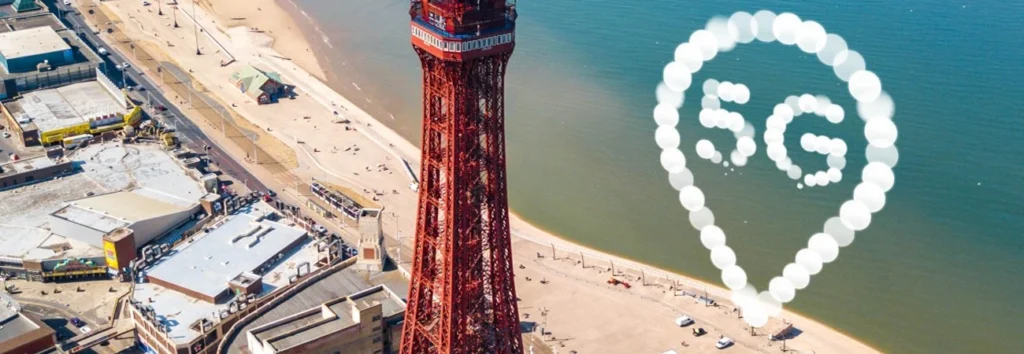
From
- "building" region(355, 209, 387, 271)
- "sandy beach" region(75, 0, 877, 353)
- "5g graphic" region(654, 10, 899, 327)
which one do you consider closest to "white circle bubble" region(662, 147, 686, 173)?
"5g graphic" region(654, 10, 899, 327)

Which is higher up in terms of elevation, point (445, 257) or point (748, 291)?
point (445, 257)

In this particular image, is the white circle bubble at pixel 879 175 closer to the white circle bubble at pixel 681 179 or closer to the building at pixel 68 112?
the white circle bubble at pixel 681 179

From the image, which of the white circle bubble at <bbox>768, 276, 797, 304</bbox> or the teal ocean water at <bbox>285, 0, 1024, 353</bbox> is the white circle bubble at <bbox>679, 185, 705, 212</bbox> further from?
the white circle bubble at <bbox>768, 276, 797, 304</bbox>

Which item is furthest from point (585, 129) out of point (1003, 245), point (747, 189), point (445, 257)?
point (445, 257)

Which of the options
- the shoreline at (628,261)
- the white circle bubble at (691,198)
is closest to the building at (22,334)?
the shoreline at (628,261)

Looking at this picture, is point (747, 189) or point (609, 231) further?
point (747, 189)

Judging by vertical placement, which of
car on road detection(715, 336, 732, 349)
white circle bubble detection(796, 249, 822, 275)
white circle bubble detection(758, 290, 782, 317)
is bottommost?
car on road detection(715, 336, 732, 349)

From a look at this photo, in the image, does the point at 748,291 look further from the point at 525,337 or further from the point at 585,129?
the point at 585,129
